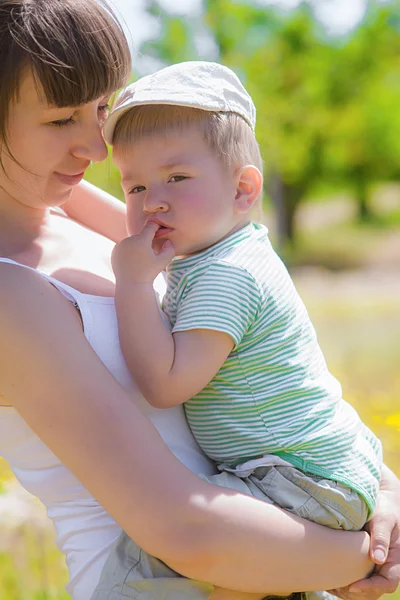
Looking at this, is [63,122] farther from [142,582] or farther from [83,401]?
[142,582]

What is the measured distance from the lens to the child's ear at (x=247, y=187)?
188 centimetres

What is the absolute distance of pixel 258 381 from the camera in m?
1.74

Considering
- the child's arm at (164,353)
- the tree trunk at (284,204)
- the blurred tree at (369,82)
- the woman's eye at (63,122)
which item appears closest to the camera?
the child's arm at (164,353)

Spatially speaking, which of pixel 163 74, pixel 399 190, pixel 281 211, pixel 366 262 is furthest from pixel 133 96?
pixel 399 190

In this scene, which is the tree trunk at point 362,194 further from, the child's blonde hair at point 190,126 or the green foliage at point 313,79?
Answer: the child's blonde hair at point 190,126

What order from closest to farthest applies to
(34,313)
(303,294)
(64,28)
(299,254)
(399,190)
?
(34,313) < (64,28) < (303,294) < (299,254) < (399,190)

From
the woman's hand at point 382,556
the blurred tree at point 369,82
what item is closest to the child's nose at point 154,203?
the woman's hand at point 382,556

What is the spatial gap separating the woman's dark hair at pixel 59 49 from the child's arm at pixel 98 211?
52 cm

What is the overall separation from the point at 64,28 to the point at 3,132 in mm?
256

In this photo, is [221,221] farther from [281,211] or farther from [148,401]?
[281,211]

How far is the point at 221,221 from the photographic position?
5.99ft

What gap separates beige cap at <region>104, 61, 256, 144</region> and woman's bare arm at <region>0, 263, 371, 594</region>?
475mm

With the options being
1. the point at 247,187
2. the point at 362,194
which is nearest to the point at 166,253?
the point at 247,187

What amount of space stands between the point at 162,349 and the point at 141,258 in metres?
0.22
